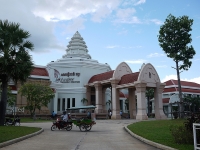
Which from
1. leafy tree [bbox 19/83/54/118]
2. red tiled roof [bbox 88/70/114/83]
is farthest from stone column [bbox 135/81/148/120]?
leafy tree [bbox 19/83/54/118]

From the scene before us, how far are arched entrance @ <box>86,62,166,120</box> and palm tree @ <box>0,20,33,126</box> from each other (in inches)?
743

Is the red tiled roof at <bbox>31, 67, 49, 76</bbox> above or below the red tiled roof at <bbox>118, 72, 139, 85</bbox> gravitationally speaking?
above

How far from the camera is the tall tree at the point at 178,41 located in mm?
30125

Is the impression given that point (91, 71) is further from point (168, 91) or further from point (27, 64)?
point (27, 64)

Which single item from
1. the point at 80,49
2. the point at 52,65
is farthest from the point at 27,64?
the point at 80,49

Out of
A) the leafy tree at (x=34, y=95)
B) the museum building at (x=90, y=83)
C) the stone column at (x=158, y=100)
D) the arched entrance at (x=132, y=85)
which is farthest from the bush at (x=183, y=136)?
the leafy tree at (x=34, y=95)

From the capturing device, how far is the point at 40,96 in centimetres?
3553

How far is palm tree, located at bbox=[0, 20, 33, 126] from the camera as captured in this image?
19859 mm

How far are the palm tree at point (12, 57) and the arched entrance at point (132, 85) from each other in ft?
61.9

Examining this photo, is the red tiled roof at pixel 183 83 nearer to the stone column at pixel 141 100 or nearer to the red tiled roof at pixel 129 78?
the red tiled roof at pixel 129 78

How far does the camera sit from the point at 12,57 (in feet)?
67.6

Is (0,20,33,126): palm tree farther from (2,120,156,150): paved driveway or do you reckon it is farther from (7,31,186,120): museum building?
(7,31,186,120): museum building

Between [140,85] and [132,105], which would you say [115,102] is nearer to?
[132,105]

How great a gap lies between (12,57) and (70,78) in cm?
2866
